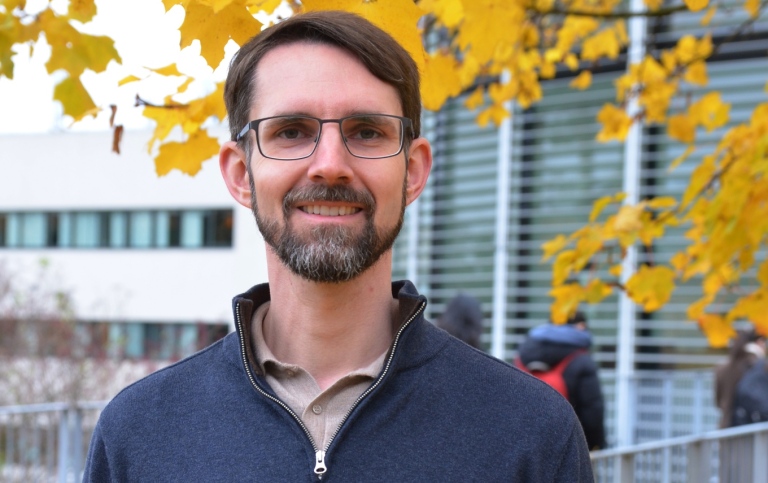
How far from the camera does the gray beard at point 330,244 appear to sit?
1.65 meters

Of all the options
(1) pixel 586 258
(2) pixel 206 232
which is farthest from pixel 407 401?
(2) pixel 206 232

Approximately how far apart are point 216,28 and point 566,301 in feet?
6.52

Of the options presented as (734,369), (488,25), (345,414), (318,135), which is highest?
(488,25)

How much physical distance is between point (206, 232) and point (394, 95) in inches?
1020

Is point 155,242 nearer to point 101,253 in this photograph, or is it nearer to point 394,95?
point 101,253

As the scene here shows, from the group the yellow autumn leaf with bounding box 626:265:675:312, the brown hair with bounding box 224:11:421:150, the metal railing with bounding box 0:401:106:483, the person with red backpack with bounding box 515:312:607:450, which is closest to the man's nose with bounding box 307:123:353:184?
the brown hair with bounding box 224:11:421:150

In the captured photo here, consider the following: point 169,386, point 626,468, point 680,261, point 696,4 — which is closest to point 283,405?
point 169,386

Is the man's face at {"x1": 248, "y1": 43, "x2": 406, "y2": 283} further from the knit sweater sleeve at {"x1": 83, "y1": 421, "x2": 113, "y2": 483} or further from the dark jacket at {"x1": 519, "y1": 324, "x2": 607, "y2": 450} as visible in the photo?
the dark jacket at {"x1": 519, "y1": 324, "x2": 607, "y2": 450}

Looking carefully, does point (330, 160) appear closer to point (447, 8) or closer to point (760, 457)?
point (447, 8)

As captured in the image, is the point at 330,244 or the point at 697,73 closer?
the point at 330,244

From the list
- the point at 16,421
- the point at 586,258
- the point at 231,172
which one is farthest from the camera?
the point at 16,421

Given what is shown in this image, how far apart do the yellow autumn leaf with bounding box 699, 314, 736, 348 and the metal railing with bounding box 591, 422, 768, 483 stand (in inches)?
25.4

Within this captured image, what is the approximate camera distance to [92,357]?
1337 cm

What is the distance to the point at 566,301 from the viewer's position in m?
3.54
